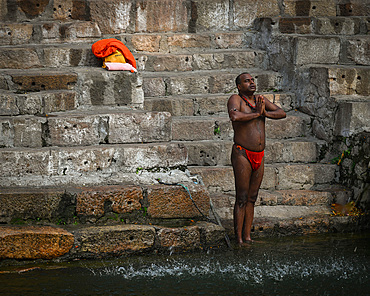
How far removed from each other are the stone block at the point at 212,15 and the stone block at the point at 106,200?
450 centimetres

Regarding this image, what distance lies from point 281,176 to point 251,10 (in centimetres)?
365

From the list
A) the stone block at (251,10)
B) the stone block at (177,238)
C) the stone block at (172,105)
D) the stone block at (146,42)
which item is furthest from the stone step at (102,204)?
the stone block at (251,10)

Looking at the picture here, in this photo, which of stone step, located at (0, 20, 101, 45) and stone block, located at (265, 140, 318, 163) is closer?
stone block, located at (265, 140, 318, 163)

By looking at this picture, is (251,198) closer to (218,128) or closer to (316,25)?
(218,128)

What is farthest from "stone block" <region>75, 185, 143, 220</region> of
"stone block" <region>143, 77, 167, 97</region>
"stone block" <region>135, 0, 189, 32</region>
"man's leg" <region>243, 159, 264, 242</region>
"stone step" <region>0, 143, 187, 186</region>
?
"stone block" <region>135, 0, 189, 32</region>

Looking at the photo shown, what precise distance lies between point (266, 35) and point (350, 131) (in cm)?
258

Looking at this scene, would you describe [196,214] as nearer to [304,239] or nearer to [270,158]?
[304,239]

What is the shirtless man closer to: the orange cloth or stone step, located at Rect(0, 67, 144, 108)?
stone step, located at Rect(0, 67, 144, 108)

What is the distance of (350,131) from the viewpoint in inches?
287

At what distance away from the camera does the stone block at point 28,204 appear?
217 inches

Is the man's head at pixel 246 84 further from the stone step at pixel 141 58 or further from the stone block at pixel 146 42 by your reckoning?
the stone block at pixel 146 42

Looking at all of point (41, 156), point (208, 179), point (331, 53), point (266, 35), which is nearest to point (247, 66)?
point (266, 35)

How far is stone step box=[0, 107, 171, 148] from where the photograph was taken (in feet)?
20.4

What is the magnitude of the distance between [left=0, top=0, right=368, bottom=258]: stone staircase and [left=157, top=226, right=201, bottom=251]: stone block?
1 cm
